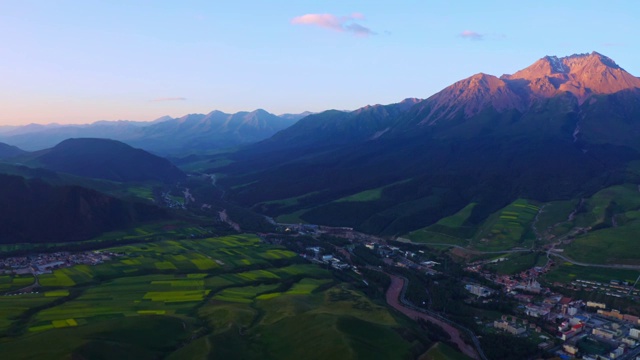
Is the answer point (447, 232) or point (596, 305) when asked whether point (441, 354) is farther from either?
point (447, 232)

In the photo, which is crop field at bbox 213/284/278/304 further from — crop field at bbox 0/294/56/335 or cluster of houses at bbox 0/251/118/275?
cluster of houses at bbox 0/251/118/275

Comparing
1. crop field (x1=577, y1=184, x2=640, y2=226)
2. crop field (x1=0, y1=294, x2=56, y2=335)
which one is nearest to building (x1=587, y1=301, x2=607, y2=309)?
crop field (x1=577, y1=184, x2=640, y2=226)

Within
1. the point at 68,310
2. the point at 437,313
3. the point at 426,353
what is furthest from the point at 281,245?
the point at 426,353

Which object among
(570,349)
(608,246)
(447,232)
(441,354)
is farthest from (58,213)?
(608,246)

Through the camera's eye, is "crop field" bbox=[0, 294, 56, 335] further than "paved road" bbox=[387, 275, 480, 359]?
No

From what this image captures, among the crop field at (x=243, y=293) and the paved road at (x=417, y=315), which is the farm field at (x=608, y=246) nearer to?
the paved road at (x=417, y=315)

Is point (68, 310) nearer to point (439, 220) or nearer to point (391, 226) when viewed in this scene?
point (391, 226)
